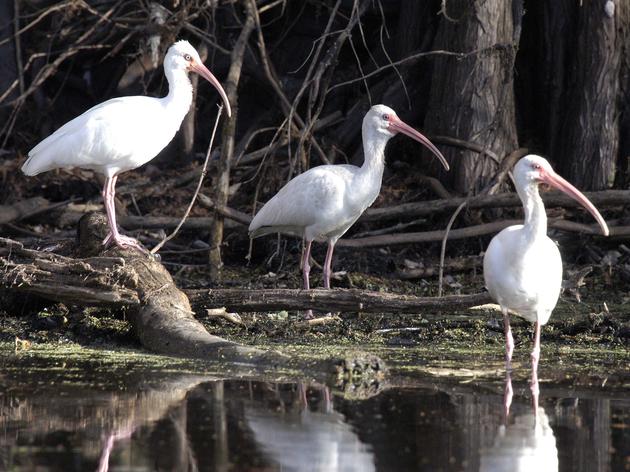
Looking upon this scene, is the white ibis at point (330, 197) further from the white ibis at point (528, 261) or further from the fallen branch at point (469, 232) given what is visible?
the white ibis at point (528, 261)

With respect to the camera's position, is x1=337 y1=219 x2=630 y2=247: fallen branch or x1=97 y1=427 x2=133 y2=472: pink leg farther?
x1=337 y1=219 x2=630 y2=247: fallen branch

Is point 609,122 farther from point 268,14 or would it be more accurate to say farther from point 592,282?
point 268,14

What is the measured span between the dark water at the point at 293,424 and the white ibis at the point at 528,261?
0.62m

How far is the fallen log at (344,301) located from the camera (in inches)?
332

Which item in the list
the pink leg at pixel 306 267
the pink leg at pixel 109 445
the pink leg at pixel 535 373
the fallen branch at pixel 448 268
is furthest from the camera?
the fallen branch at pixel 448 268

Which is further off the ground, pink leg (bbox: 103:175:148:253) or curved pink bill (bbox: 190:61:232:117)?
curved pink bill (bbox: 190:61:232:117)

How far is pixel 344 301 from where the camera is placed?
8.55 metres

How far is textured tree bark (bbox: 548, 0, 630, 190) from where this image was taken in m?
12.2

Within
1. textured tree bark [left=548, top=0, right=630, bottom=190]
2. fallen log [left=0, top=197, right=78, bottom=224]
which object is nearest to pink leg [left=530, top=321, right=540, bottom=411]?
textured tree bark [left=548, top=0, right=630, bottom=190]

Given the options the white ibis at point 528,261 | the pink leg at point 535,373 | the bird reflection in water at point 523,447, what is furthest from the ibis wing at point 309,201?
the bird reflection in water at point 523,447

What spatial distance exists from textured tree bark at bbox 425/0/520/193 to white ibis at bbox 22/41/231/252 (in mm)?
3295

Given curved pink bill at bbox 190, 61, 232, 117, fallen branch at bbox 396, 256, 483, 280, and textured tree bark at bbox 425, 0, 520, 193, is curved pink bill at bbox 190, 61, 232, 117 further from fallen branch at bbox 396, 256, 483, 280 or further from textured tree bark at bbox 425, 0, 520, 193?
textured tree bark at bbox 425, 0, 520, 193

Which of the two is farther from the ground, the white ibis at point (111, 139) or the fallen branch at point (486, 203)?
the white ibis at point (111, 139)

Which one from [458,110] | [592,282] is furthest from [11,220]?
[592,282]
